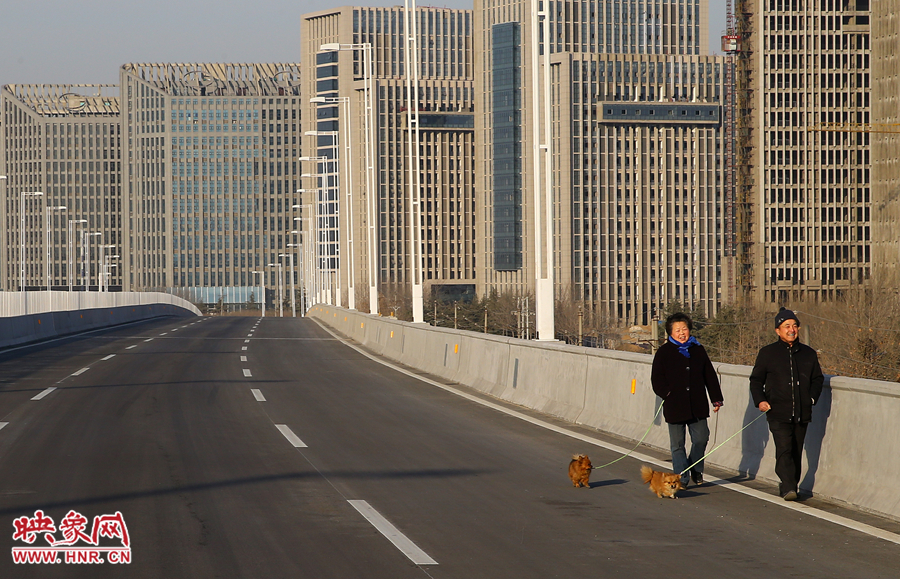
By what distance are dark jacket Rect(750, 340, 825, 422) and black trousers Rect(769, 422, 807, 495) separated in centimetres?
9

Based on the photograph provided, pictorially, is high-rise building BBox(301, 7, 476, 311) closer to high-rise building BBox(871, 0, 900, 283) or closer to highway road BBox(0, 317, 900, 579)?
high-rise building BBox(871, 0, 900, 283)

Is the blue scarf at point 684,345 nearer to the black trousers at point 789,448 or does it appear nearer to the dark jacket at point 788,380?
the dark jacket at point 788,380

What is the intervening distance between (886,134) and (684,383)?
14711 centimetres

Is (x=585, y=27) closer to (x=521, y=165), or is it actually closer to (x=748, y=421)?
(x=521, y=165)

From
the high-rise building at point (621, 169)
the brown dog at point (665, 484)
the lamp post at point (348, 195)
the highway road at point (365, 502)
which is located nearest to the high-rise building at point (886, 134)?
the high-rise building at point (621, 169)

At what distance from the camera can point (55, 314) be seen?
39.8 meters

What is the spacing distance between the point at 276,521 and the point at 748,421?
16.5 feet

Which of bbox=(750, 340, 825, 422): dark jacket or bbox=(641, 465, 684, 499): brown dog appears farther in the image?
bbox=(641, 465, 684, 499): brown dog


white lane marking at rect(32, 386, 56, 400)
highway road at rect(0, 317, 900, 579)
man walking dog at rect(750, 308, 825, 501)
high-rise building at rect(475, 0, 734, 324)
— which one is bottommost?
white lane marking at rect(32, 386, 56, 400)

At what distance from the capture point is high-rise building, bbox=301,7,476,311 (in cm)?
19012

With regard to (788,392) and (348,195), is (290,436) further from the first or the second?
(348,195)

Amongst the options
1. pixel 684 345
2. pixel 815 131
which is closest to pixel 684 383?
pixel 684 345

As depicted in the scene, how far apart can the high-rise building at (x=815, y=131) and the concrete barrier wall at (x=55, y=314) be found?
120380 mm

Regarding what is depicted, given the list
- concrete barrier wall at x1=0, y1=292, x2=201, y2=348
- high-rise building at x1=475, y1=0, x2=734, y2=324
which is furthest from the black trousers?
high-rise building at x1=475, y1=0, x2=734, y2=324
